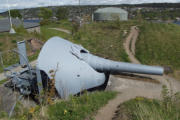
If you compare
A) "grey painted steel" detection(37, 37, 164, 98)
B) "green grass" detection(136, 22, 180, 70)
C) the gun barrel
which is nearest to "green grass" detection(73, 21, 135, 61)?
"green grass" detection(136, 22, 180, 70)

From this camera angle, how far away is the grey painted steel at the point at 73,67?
232 inches

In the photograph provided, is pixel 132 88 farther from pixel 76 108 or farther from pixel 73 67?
pixel 76 108

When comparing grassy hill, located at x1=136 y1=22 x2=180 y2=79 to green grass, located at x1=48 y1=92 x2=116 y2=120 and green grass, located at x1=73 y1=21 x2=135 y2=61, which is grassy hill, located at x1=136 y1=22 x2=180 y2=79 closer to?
green grass, located at x1=73 y1=21 x2=135 y2=61

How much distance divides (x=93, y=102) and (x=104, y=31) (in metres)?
15.6

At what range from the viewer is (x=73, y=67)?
245 inches

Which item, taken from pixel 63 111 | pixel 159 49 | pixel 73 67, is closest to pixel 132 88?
pixel 73 67

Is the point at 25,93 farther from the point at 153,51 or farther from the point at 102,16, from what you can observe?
the point at 102,16

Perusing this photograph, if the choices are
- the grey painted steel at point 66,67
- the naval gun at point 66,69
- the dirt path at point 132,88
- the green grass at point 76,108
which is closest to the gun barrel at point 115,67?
the naval gun at point 66,69

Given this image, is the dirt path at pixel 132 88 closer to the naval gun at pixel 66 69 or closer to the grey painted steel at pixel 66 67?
the naval gun at pixel 66 69

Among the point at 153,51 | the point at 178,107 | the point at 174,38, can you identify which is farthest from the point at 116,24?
the point at 178,107

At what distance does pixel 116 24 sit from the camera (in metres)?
21.4

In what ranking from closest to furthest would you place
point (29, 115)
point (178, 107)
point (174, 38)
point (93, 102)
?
point (29, 115) < point (178, 107) < point (93, 102) < point (174, 38)

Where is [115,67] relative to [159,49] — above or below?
above

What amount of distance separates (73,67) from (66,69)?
30cm
